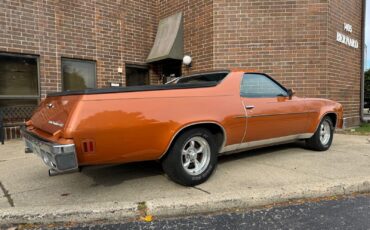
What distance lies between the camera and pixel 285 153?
19.3 ft

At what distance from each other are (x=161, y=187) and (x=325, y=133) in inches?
145

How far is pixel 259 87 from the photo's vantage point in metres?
4.89

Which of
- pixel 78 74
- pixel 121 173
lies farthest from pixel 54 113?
pixel 78 74

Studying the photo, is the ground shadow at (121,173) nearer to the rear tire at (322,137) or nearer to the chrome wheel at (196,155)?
the chrome wheel at (196,155)

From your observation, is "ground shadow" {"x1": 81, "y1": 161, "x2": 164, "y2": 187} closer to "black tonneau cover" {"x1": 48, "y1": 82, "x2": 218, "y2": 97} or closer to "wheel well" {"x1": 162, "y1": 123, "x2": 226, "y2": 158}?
"wheel well" {"x1": 162, "y1": 123, "x2": 226, "y2": 158}

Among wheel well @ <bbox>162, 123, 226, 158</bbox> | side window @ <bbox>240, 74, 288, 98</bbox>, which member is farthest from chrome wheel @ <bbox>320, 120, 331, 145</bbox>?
wheel well @ <bbox>162, 123, 226, 158</bbox>

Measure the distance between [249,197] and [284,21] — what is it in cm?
647

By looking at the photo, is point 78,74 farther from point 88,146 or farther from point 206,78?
point 88,146

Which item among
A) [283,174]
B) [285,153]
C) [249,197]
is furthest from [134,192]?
[285,153]

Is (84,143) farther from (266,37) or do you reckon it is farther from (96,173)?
(266,37)

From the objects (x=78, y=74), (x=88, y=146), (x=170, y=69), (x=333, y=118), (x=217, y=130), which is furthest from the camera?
(x=170, y=69)

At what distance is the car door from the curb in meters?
1.09

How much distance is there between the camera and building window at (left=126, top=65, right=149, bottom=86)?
9984 mm

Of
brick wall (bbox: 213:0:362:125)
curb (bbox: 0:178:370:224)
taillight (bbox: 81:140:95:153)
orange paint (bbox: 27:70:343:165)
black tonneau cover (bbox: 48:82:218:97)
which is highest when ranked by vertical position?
brick wall (bbox: 213:0:362:125)
